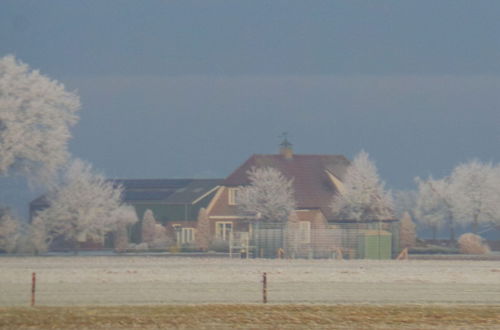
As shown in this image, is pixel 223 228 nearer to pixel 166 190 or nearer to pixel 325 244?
pixel 166 190

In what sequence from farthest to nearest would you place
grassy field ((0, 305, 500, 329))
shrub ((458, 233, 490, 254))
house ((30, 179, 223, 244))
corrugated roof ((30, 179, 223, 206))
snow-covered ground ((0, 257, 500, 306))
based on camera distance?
corrugated roof ((30, 179, 223, 206)) < house ((30, 179, 223, 244)) < shrub ((458, 233, 490, 254)) < snow-covered ground ((0, 257, 500, 306)) < grassy field ((0, 305, 500, 329))

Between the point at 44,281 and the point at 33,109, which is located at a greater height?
the point at 33,109

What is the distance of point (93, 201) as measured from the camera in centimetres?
7012

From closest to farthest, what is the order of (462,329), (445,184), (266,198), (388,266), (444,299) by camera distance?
(462,329) < (444,299) < (388,266) < (266,198) < (445,184)

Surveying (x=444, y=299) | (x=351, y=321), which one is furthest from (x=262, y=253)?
(x=351, y=321)

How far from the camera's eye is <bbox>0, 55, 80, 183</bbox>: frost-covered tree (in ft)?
202

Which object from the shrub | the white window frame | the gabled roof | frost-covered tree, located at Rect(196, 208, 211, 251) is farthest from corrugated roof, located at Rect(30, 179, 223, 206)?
the shrub

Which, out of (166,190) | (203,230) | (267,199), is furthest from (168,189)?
(203,230)

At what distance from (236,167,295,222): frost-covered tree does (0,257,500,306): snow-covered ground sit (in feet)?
104

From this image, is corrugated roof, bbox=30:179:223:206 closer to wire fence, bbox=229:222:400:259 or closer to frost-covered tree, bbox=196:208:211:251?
frost-covered tree, bbox=196:208:211:251

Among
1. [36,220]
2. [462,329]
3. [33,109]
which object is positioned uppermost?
[33,109]

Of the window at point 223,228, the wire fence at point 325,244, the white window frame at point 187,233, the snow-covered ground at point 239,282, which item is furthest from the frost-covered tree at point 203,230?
the snow-covered ground at point 239,282

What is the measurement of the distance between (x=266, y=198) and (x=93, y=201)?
2017cm

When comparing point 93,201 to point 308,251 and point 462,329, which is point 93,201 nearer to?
point 308,251
